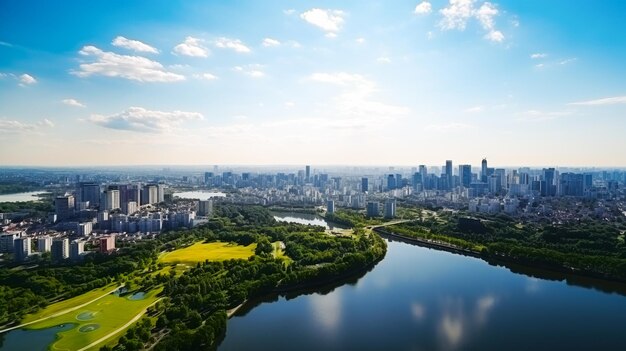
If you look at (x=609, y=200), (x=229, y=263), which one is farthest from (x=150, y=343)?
(x=609, y=200)

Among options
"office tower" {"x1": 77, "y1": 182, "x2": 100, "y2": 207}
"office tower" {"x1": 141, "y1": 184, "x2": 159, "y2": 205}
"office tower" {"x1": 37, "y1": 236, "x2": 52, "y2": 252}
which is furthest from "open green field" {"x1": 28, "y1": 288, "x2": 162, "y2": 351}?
"office tower" {"x1": 141, "y1": 184, "x2": 159, "y2": 205}

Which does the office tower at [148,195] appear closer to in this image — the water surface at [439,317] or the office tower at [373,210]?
the office tower at [373,210]

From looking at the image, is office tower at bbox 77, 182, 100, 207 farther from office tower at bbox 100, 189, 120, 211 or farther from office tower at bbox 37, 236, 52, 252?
office tower at bbox 37, 236, 52, 252

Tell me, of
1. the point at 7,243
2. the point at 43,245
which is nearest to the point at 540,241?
the point at 43,245

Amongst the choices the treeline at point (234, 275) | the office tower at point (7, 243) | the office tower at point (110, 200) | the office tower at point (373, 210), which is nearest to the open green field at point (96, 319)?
the treeline at point (234, 275)

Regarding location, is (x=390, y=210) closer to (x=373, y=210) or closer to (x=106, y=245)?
(x=373, y=210)

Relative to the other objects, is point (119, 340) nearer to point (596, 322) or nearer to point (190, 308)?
point (190, 308)
